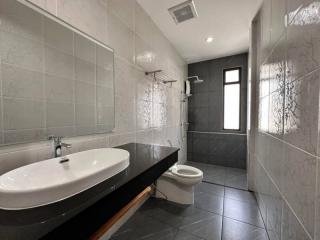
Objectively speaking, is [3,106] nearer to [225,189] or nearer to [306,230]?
[306,230]

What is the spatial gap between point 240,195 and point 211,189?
41cm

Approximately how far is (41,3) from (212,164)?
370cm

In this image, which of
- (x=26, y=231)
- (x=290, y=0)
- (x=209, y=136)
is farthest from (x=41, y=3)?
(x=209, y=136)

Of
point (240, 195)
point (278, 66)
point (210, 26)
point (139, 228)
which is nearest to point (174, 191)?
point (139, 228)

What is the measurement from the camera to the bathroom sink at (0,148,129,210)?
0.52 m

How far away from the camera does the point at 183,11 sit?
6.09 feet

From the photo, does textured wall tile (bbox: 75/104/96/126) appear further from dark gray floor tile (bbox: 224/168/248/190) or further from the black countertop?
dark gray floor tile (bbox: 224/168/248/190)

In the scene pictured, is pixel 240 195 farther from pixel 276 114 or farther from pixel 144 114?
pixel 144 114

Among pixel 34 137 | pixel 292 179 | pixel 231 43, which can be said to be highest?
pixel 231 43

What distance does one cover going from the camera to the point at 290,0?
38.0 inches

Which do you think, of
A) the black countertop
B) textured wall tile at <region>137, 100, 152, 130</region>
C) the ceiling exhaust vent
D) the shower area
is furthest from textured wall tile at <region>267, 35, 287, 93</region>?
the shower area

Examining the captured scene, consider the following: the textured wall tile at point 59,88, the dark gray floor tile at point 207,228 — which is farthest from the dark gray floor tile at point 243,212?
the textured wall tile at point 59,88

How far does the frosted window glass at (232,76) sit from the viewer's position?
3338 millimetres

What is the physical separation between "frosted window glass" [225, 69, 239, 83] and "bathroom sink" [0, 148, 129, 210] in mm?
3159
